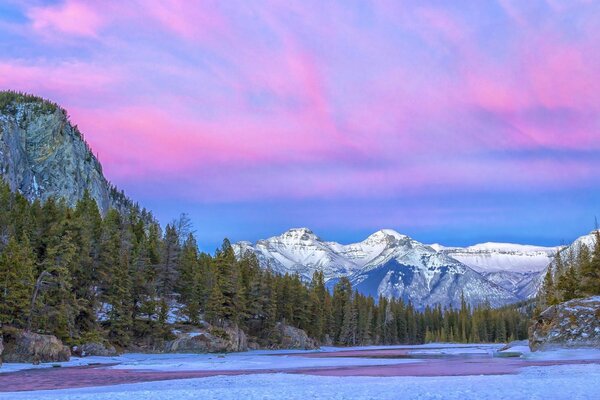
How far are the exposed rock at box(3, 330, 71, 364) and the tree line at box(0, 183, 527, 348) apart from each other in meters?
2.57

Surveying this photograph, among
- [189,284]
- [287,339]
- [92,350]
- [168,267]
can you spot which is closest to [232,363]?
[92,350]

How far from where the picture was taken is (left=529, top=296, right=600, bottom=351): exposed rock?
56.4 m

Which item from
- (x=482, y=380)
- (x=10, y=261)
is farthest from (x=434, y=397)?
(x=10, y=261)

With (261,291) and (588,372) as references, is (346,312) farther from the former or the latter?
(588,372)

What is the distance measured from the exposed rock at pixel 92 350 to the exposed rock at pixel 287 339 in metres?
52.1

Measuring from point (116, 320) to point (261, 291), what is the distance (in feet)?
141

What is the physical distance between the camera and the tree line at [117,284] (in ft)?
213

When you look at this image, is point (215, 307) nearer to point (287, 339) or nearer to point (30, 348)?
point (287, 339)

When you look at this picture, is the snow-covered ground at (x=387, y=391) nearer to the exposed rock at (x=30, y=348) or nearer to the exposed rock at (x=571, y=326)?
the exposed rock at (x=571, y=326)

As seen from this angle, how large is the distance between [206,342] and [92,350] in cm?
2202

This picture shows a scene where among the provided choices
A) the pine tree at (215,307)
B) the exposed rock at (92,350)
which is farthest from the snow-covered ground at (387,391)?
the pine tree at (215,307)

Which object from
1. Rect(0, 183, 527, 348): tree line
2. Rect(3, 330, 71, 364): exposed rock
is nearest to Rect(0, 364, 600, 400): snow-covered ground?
Rect(3, 330, 71, 364): exposed rock

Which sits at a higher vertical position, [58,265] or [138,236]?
[138,236]

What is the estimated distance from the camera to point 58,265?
69188 mm
